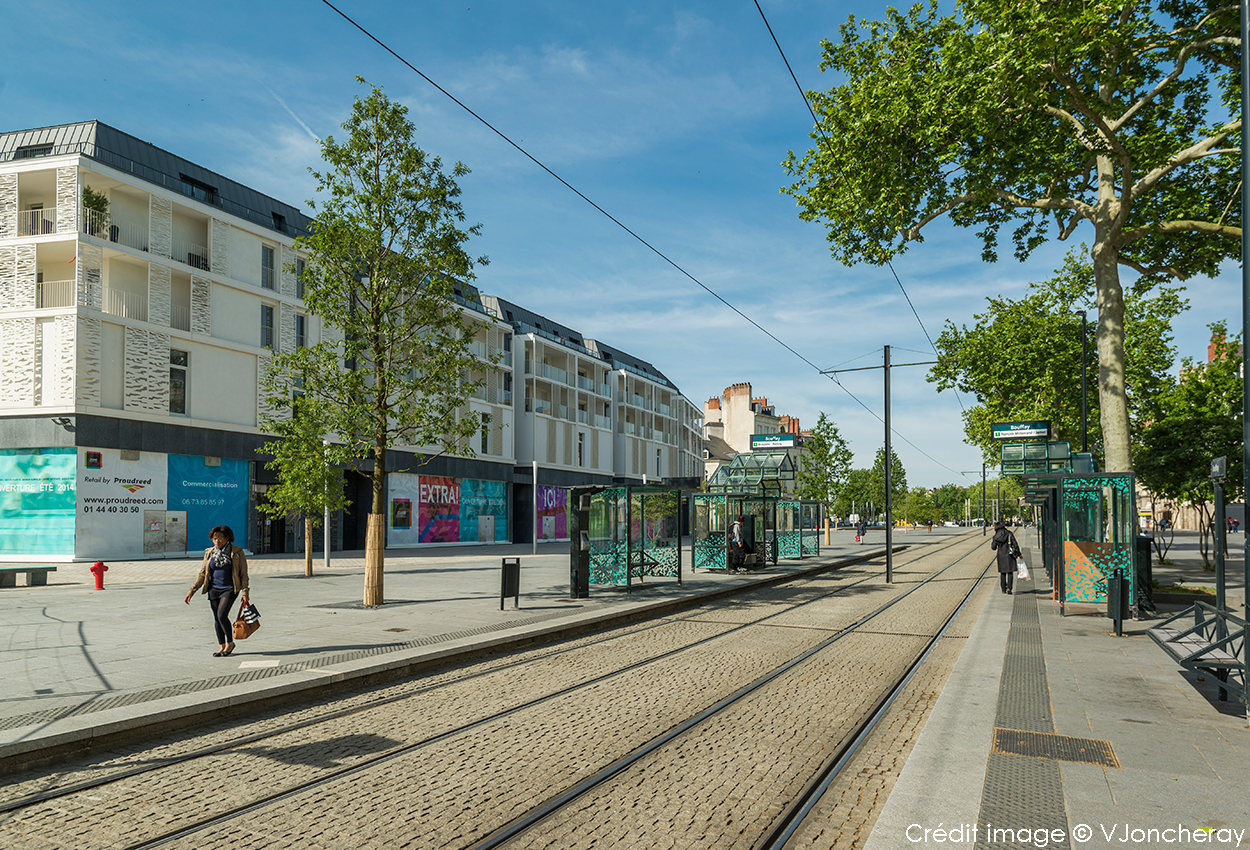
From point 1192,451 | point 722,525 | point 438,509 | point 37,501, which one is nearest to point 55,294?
point 37,501

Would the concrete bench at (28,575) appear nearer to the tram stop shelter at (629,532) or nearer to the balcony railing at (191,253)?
the tram stop shelter at (629,532)

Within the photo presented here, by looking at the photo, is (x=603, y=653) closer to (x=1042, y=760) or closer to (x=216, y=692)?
(x=216, y=692)

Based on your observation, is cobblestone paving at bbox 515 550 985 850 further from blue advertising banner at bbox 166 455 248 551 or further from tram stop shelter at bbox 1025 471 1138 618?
blue advertising banner at bbox 166 455 248 551

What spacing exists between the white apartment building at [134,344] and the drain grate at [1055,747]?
17306mm

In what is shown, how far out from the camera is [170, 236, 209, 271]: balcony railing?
30188 mm

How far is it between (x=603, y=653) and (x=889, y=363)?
16874mm

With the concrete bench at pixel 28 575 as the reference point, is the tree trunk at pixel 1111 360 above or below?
above

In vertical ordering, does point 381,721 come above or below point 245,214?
below

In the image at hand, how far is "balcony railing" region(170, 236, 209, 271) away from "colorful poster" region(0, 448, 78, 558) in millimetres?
8688

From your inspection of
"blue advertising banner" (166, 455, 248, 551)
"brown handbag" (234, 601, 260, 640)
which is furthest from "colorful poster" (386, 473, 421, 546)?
"brown handbag" (234, 601, 260, 640)

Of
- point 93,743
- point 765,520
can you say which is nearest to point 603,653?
point 93,743

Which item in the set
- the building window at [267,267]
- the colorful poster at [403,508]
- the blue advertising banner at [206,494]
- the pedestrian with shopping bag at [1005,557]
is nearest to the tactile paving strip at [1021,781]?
the pedestrian with shopping bag at [1005,557]

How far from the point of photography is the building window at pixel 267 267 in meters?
33.1

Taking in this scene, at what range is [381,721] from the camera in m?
6.74
